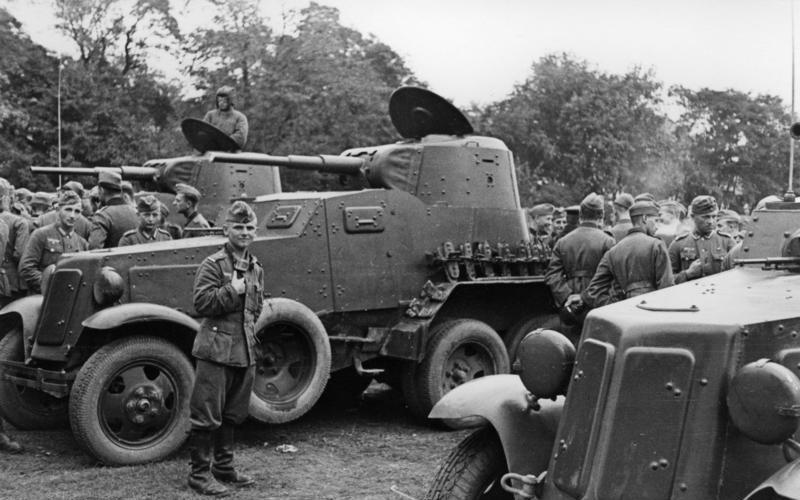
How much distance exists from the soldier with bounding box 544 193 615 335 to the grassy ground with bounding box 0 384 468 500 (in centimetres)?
149

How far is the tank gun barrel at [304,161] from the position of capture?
9.97 meters

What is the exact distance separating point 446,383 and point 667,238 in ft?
9.15

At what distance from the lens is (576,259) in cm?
873

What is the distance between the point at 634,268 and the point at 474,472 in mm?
3375

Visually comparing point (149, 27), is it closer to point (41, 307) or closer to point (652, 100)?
point (652, 100)

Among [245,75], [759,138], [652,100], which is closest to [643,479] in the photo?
[245,75]

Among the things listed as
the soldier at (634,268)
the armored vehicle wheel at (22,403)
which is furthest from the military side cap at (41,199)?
the soldier at (634,268)

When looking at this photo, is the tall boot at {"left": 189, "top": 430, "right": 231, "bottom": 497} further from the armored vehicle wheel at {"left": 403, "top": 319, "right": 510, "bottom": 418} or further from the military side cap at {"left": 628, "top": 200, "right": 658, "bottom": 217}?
the military side cap at {"left": 628, "top": 200, "right": 658, "bottom": 217}

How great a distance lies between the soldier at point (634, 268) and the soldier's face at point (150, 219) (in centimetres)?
382

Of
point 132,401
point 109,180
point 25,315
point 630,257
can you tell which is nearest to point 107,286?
point 132,401

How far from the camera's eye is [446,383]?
9.33 m

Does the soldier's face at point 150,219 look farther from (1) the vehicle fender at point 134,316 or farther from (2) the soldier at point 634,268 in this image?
(2) the soldier at point 634,268

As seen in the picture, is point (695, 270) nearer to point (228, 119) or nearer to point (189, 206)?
point (189, 206)

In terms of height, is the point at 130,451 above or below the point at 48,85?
below
